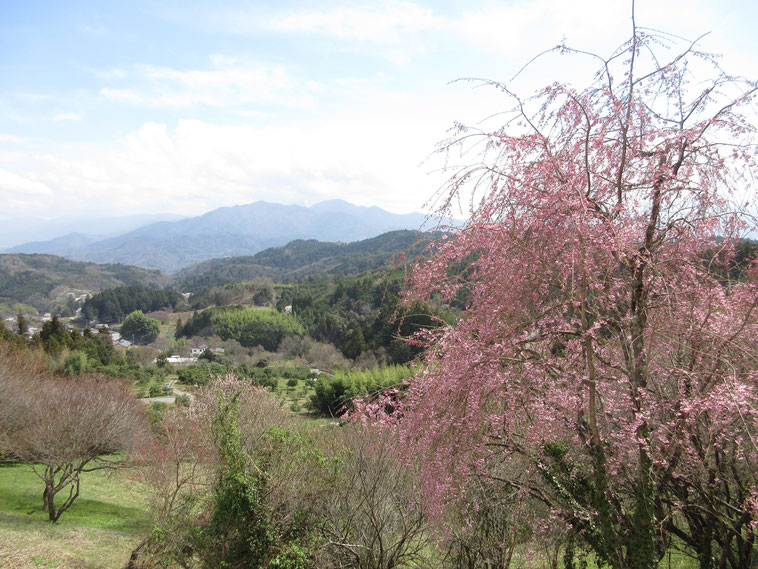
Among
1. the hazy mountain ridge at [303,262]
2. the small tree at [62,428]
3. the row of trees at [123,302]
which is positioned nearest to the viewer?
the small tree at [62,428]

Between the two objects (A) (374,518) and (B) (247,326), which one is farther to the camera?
(B) (247,326)

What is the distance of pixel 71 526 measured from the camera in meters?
13.4

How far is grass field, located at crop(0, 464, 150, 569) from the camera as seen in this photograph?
10.6 metres

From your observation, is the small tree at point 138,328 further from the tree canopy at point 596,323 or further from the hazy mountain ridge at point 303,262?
the tree canopy at point 596,323

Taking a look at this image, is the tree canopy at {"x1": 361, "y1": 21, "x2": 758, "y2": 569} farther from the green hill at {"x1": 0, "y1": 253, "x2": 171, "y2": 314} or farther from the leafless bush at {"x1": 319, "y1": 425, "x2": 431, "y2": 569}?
the green hill at {"x1": 0, "y1": 253, "x2": 171, "y2": 314}

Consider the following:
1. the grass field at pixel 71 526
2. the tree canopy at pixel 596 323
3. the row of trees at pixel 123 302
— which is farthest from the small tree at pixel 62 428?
the row of trees at pixel 123 302

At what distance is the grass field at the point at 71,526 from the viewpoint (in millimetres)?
10602

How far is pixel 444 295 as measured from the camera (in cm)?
340

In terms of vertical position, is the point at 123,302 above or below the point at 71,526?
below

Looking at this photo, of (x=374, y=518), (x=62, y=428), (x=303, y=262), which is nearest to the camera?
(x=374, y=518)

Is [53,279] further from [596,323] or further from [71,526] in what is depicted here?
[596,323]

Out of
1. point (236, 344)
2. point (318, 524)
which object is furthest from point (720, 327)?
point (236, 344)

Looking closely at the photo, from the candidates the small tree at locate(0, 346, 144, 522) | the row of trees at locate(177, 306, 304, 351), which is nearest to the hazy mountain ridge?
the row of trees at locate(177, 306, 304, 351)

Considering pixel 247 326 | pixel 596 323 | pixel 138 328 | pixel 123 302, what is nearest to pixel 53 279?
pixel 123 302
